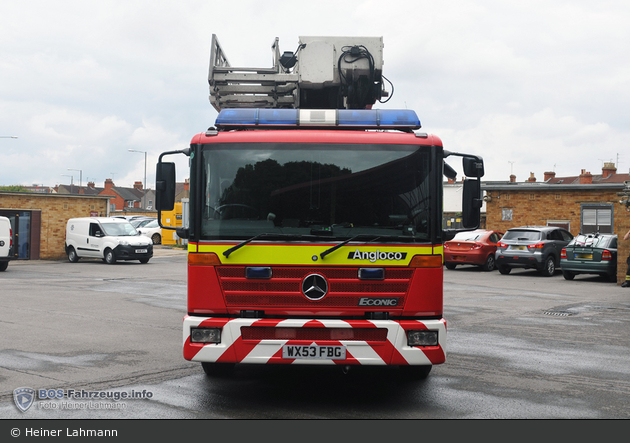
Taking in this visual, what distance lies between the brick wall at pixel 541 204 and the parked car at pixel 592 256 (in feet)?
29.8

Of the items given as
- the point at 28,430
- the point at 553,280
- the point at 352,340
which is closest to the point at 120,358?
the point at 28,430

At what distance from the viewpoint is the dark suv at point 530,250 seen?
75.7 ft

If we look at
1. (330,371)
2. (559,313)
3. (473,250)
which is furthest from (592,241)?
(330,371)

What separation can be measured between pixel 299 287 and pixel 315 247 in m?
0.36

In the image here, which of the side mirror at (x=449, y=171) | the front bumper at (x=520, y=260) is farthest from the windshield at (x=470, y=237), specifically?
the side mirror at (x=449, y=171)

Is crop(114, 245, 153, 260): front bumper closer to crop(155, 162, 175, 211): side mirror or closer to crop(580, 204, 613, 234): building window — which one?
crop(580, 204, 613, 234): building window

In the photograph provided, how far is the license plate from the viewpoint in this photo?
5.96 m

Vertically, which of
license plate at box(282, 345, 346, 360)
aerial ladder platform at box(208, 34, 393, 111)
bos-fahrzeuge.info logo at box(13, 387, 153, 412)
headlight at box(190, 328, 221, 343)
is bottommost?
bos-fahrzeuge.info logo at box(13, 387, 153, 412)

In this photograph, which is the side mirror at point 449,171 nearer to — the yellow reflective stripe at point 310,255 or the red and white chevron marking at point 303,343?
the yellow reflective stripe at point 310,255

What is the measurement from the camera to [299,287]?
6.10 meters

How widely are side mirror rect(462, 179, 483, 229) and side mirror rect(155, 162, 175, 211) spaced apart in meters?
2.72

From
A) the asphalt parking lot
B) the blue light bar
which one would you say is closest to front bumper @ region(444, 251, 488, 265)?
the asphalt parking lot

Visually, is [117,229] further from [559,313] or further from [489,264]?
[559,313]

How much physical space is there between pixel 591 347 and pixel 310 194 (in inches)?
205
